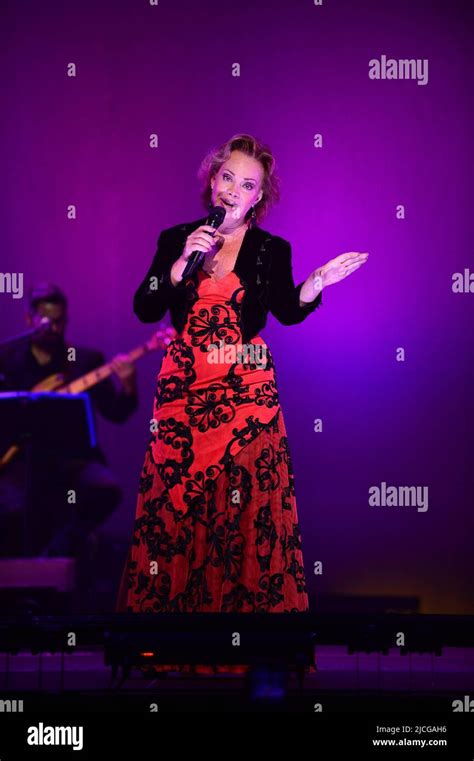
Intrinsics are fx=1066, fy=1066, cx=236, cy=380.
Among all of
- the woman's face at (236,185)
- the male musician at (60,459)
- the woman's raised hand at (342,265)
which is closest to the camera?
the woman's raised hand at (342,265)

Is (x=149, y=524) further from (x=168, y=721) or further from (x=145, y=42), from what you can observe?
(x=145, y=42)

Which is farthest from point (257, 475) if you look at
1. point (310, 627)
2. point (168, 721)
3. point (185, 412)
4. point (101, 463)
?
point (101, 463)

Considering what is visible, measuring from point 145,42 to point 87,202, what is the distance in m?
0.80

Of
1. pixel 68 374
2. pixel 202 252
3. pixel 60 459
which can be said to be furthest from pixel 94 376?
pixel 202 252

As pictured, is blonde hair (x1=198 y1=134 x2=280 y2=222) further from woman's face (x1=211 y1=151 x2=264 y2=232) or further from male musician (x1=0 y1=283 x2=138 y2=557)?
male musician (x1=0 y1=283 x2=138 y2=557)

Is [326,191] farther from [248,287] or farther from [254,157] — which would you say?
[248,287]

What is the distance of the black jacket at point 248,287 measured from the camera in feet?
12.1

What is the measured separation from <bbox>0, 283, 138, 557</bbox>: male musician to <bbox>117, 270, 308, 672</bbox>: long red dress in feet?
4.25

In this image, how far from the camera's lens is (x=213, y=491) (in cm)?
365

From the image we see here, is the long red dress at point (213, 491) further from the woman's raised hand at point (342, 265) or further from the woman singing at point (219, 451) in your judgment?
the woman's raised hand at point (342, 265)

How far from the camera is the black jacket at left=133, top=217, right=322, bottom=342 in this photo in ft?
12.1

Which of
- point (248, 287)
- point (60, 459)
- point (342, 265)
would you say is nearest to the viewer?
point (342, 265)

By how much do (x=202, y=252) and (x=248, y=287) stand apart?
359 mm

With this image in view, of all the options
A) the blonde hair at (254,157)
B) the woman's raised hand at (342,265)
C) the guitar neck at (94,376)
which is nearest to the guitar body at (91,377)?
the guitar neck at (94,376)
